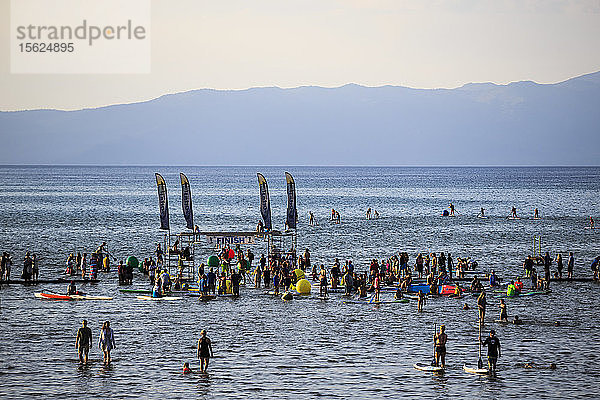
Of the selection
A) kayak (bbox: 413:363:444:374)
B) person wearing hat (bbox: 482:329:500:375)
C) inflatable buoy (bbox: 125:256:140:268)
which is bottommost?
kayak (bbox: 413:363:444:374)

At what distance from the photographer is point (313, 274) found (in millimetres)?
51625

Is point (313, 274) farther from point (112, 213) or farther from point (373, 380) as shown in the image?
point (112, 213)

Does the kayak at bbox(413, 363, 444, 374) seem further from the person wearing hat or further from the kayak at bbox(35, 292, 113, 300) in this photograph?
the kayak at bbox(35, 292, 113, 300)

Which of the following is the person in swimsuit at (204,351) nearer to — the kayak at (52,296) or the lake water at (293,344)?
the lake water at (293,344)

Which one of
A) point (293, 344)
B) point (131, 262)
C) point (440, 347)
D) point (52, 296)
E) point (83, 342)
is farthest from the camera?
point (131, 262)

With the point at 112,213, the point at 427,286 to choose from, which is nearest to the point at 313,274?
the point at 427,286

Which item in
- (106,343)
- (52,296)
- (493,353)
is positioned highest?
(106,343)

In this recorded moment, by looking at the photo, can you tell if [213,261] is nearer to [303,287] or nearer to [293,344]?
[303,287]

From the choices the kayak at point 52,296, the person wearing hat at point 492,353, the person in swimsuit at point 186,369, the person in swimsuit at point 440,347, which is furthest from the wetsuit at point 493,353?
the kayak at point 52,296

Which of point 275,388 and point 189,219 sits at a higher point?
point 189,219

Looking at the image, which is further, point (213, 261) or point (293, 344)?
point (213, 261)

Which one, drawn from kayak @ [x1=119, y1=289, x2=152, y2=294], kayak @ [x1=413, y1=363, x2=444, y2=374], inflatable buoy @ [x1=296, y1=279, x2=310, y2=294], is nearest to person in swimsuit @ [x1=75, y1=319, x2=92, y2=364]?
kayak @ [x1=413, y1=363, x2=444, y2=374]

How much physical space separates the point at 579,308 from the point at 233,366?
64.7 ft

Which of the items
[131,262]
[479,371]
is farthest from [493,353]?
[131,262]
